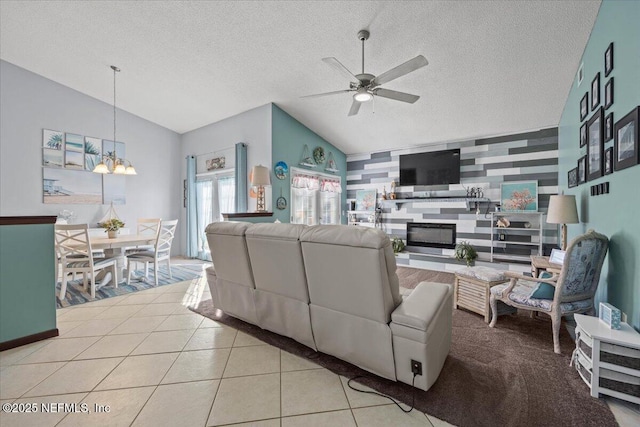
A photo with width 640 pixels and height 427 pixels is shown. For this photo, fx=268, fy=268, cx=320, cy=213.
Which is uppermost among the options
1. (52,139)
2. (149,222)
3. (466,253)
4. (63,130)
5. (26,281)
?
(63,130)

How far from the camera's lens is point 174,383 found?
1841 millimetres

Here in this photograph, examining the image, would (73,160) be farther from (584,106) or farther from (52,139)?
(584,106)

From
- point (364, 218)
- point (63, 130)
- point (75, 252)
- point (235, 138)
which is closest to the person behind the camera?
point (75, 252)

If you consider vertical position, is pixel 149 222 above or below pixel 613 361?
above

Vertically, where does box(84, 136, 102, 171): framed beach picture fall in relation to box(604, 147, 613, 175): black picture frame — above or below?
above

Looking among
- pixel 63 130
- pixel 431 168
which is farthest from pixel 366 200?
pixel 63 130

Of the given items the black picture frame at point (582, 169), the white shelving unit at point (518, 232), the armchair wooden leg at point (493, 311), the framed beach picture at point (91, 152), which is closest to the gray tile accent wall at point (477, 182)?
the white shelving unit at point (518, 232)

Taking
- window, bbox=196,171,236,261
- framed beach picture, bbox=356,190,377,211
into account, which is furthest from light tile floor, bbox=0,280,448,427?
framed beach picture, bbox=356,190,377,211

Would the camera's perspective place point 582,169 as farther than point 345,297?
Yes

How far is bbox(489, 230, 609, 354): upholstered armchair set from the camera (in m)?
2.08

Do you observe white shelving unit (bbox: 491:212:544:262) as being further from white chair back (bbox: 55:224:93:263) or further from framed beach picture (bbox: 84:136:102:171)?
framed beach picture (bbox: 84:136:102:171)

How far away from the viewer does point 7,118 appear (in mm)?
4410

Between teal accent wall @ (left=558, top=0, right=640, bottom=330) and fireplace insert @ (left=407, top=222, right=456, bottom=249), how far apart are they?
2791mm

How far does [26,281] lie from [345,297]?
2.83m
